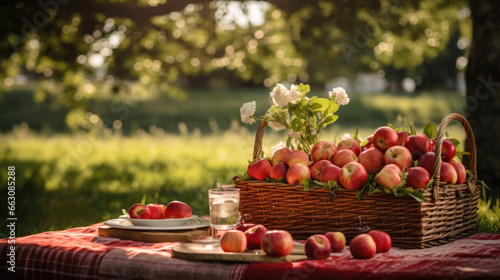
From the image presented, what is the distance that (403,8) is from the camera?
8125mm

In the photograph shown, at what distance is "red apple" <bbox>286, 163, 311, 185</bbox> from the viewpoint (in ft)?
8.61

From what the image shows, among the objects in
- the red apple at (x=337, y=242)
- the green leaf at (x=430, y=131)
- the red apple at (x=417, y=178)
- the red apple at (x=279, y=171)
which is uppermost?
the green leaf at (x=430, y=131)

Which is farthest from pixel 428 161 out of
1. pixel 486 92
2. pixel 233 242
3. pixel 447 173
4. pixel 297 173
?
pixel 486 92

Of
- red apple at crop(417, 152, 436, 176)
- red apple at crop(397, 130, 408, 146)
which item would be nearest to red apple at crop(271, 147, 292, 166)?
red apple at crop(397, 130, 408, 146)

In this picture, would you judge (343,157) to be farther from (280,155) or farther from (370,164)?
(280,155)

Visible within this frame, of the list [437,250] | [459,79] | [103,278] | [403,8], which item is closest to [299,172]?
[437,250]

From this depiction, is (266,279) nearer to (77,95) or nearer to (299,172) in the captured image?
(299,172)

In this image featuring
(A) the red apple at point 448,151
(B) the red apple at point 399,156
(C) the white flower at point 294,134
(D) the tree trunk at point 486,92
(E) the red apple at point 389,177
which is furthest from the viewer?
(D) the tree trunk at point 486,92

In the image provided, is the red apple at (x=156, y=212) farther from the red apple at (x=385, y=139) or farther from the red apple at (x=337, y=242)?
the red apple at (x=385, y=139)

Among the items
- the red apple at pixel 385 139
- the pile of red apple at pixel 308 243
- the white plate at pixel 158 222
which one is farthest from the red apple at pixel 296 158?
the white plate at pixel 158 222

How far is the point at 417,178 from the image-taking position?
2432 millimetres

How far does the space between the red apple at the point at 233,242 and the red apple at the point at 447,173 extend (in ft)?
3.28

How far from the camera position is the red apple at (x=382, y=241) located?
91.7 inches

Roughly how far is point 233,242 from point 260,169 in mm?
649
